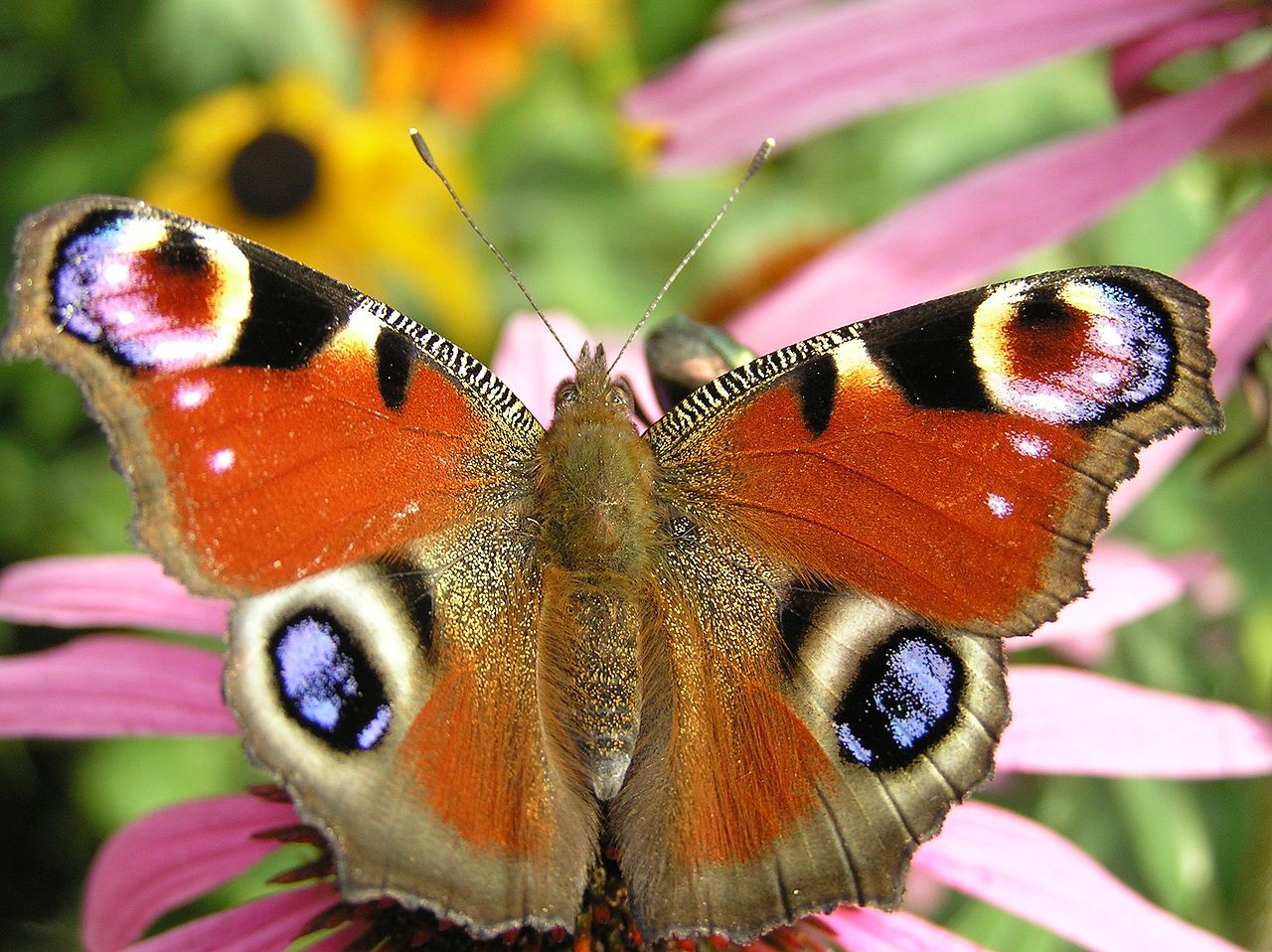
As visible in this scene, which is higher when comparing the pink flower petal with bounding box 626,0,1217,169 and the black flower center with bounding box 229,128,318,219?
the black flower center with bounding box 229,128,318,219

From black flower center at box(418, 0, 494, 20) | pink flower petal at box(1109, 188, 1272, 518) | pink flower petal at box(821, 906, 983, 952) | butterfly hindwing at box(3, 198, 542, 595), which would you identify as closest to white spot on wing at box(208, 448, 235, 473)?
butterfly hindwing at box(3, 198, 542, 595)

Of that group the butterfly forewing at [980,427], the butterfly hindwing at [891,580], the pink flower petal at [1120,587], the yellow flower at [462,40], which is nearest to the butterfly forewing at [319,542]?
the butterfly hindwing at [891,580]

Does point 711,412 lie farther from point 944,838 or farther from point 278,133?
point 278,133

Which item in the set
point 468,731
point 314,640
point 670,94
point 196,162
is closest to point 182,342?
point 314,640

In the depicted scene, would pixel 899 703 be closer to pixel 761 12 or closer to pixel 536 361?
pixel 536 361

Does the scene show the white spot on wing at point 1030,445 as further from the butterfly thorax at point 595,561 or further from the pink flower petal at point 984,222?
the pink flower petal at point 984,222

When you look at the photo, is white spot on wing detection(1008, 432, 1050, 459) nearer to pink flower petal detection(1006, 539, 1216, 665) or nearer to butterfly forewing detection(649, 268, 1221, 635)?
butterfly forewing detection(649, 268, 1221, 635)
